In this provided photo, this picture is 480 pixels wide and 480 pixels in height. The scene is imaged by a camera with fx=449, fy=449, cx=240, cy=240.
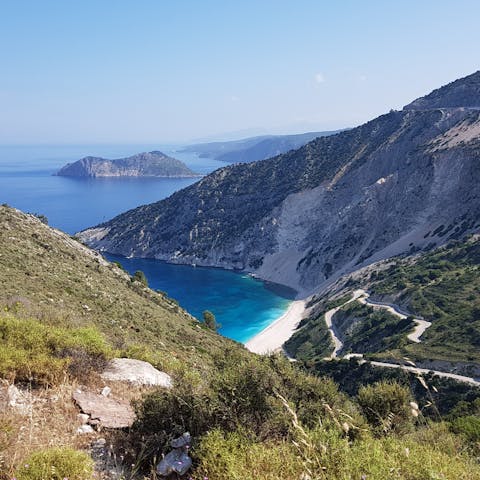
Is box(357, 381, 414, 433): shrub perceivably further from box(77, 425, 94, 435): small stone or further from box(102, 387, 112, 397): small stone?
box(77, 425, 94, 435): small stone

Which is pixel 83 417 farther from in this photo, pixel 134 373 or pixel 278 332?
pixel 278 332

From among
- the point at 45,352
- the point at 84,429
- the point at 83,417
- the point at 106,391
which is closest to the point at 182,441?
the point at 84,429

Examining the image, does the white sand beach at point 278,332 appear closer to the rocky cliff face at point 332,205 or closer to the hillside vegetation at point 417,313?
the hillside vegetation at point 417,313

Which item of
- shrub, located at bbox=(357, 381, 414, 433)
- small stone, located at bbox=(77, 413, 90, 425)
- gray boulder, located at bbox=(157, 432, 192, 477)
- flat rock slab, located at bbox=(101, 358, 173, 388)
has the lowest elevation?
shrub, located at bbox=(357, 381, 414, 433)

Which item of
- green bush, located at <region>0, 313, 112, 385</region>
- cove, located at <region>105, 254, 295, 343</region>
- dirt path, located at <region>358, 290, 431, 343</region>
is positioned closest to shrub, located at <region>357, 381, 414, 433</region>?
green bush, located at <region>0, 313, 112, 385</region>

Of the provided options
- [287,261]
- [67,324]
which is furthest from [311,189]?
[67,324]

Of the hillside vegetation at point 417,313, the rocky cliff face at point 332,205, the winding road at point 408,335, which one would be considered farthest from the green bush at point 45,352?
the rocky cliff face at point 332,205

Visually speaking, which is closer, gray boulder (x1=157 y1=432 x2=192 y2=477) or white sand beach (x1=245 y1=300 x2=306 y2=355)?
gray boulder (x1=157 y1=432 x2=192 y2=477)
